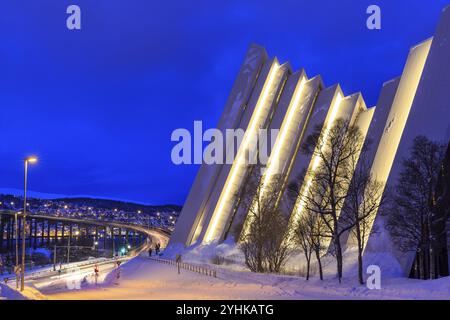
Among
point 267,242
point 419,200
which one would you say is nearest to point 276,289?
point 419,200

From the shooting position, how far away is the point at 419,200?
65.3 feet

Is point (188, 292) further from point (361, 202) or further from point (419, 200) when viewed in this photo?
point (419, 200)

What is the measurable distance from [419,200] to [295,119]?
25.5 m

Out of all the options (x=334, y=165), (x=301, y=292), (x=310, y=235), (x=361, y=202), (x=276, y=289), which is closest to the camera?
(x=301, y=292)

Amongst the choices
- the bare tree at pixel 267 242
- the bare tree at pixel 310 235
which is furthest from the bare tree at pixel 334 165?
the bare tree at pixel 267 242

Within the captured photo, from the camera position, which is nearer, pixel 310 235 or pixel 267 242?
pixel 310 235

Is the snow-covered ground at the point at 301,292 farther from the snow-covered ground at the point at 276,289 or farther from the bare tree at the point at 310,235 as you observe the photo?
the bare tree at the point at 310,235

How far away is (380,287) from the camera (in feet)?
58.7

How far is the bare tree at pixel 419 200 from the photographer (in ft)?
64.7

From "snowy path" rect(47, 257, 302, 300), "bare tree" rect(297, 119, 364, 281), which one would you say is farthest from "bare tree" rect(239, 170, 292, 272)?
"snowy path" rect(47, 257, 302, 300)

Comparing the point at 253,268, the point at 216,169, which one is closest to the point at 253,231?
the point at 253,268

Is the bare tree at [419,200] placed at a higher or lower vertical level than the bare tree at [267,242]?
higher

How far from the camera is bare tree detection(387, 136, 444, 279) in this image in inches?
776

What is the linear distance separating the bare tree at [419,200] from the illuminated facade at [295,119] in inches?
128
